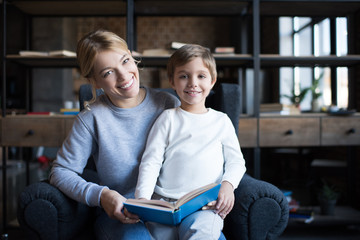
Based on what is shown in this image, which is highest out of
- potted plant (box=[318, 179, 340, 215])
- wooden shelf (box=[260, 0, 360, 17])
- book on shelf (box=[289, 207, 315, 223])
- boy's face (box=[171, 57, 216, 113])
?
wooden shelf (box=[260, 0, 360, 17])

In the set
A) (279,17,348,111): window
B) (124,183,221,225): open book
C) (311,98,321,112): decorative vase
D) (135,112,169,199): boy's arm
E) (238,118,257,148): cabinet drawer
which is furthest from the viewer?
(279,17,348,111): window

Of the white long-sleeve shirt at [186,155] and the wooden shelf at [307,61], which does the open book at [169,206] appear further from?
the wooden shelf at [307,61]

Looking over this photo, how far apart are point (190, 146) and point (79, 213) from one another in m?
0.49

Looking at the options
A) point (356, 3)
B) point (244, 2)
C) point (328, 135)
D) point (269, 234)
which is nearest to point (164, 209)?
point (269, 234)

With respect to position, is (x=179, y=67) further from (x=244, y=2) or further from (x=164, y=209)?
(x=244, y=2)

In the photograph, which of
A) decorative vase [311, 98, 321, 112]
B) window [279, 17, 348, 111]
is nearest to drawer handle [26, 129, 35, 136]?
decorative vase [311, 98, 321, 112]

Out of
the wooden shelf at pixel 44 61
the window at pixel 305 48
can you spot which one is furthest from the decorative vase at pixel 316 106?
the wooden shelf at pixel 44 61

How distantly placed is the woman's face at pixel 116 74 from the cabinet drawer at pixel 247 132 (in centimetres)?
119

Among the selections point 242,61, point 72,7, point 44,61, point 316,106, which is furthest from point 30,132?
point 316,106

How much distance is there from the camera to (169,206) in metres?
0.97

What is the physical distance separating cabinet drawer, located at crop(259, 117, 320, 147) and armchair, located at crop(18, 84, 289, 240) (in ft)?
3.64

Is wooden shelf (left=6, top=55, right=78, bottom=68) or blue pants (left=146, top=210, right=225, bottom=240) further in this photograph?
wooden shelf (left=6, top=55, right=78, bottom=68)

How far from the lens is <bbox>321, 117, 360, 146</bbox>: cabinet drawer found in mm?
2363

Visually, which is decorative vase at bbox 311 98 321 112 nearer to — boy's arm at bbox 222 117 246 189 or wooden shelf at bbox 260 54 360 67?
wooden shelf at bbox 260 54 360 67
